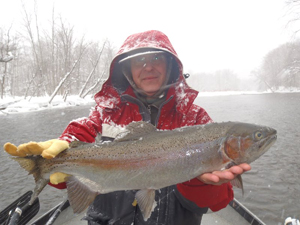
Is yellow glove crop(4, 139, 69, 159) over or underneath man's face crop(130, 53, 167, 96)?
underneath

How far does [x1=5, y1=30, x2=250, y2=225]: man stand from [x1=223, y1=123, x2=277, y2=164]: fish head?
0.12 meters

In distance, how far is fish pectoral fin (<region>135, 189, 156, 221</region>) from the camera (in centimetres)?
188

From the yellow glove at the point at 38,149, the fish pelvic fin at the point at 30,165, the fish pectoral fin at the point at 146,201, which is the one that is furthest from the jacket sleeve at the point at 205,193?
the fish pelvic fin at the point at 30,165

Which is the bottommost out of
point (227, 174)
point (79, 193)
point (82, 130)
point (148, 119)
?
point (79, 193)

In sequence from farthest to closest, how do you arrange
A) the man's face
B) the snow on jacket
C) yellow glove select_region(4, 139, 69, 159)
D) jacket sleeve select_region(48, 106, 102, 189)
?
the man's face
jacket sleeve select_region(48, 106, 102, 189)
the snow on jacket
yellow glove select_region(4, 139, 69, 159)

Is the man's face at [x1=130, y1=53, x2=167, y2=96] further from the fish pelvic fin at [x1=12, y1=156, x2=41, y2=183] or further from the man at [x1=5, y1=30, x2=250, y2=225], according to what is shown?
the fish pelvic fin at [x1=12, y1=156, x2=41, y2=183]

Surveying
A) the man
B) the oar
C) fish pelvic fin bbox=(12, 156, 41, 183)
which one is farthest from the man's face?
the oar

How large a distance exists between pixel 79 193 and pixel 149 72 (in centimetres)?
160

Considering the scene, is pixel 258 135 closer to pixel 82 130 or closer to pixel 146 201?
pixel 146 201

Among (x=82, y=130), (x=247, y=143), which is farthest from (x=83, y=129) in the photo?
(x=247, y=143)

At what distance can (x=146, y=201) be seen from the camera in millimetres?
1896

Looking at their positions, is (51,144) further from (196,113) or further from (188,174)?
(196,113)

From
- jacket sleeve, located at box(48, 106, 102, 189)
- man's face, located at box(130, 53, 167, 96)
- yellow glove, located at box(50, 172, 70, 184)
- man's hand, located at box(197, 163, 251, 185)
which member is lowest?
yellow glove, located at box(50, 172, 70, 184)

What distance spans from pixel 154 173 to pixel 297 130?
45.3ft
